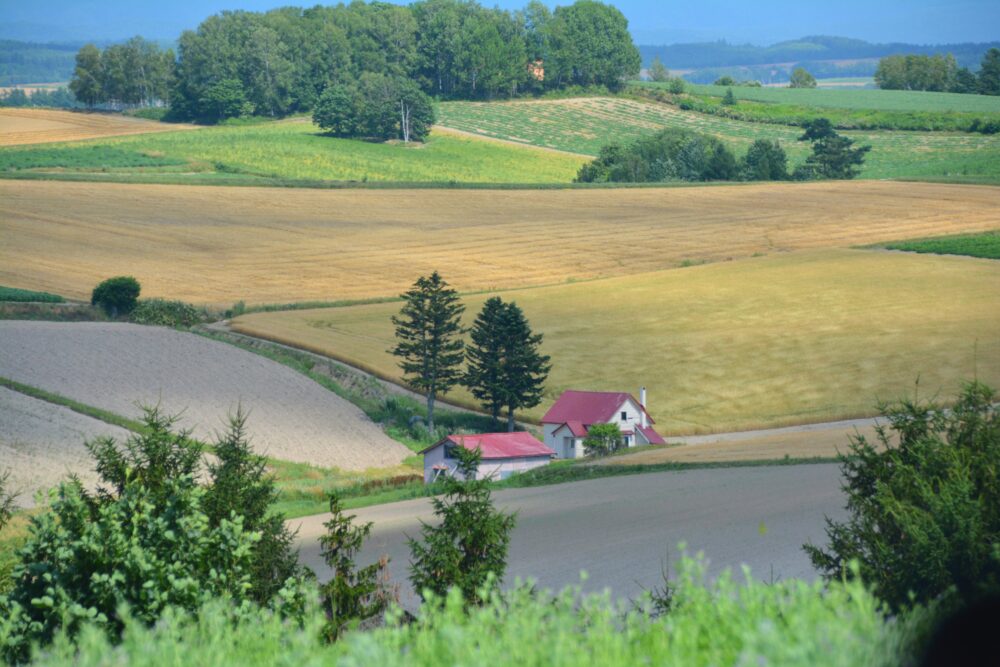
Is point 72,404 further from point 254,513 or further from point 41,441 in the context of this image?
point 254,513

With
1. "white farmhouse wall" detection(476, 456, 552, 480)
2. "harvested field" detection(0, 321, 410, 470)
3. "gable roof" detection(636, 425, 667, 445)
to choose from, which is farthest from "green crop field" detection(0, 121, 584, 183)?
"white farmhouse wall" detection(476, 456, 552, 480)

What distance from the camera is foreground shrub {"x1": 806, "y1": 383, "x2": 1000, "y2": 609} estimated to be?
14.3 meters

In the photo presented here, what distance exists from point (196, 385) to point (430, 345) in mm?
10457

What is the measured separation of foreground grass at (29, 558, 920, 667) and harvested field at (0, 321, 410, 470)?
124 ft

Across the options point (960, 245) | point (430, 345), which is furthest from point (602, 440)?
point (960, 245)

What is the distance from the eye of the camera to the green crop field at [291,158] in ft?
373

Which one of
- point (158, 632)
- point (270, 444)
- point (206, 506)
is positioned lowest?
point (270, 444)

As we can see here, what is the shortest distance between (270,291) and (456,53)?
10415 centimetres

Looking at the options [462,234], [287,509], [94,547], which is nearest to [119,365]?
[287,509]

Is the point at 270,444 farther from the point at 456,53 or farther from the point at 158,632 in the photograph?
the point at 456,53

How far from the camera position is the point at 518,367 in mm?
54938

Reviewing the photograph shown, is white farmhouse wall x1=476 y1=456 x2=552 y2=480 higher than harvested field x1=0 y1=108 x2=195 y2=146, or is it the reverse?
harvested field x1=0 y1=108 x2=195 y2=146

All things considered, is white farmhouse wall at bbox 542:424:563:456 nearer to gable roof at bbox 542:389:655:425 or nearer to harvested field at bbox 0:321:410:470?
gable roof at bbox 542:389:655:425

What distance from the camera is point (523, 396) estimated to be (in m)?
54.8
